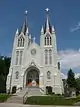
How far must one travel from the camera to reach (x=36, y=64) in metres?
53.2

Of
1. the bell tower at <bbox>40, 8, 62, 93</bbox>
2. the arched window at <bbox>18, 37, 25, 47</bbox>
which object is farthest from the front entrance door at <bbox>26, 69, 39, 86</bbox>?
the arched window at <bbox>18, 37, 25, 47</bbox>

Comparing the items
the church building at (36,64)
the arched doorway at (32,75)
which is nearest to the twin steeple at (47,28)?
the church building at (36,64)

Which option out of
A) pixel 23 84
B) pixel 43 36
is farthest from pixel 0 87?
pixel 43 36

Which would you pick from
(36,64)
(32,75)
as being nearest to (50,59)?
(36,64)

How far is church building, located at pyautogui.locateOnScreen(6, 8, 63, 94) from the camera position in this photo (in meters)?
51.2

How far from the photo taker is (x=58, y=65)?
55.7m

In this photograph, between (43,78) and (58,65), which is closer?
(43,78)

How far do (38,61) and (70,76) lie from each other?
1378cm

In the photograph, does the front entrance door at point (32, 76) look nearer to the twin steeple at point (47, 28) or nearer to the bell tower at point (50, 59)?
the bell tower at point (50, 59)

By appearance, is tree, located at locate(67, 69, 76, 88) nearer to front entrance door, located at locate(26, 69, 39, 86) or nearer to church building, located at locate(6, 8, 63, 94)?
church building, located at locate(6, 8, 63, 94)

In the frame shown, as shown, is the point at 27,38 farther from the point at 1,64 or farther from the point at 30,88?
the point at 30,88

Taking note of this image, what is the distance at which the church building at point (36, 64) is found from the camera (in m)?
51.2

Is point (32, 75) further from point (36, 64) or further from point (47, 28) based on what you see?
point (47, 28)

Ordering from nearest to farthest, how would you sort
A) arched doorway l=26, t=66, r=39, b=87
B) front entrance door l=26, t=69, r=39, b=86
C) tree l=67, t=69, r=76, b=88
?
arched doorway l=26, t=66, r=39, b=87 → front entrance door l=26, t=69, r=39, b=86 → tree l=67, t=69, r=76, b=88
